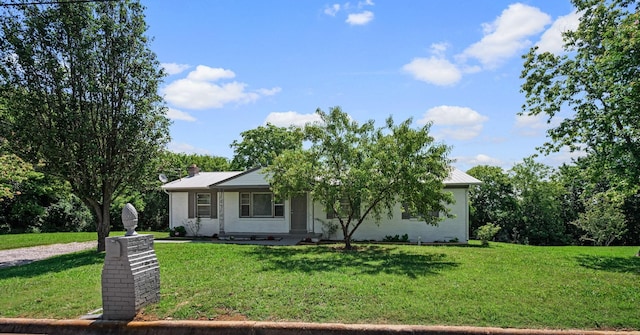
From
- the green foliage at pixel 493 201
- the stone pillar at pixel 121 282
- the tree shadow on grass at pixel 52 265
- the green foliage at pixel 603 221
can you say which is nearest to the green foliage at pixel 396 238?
the green foliage at pixel 493 201

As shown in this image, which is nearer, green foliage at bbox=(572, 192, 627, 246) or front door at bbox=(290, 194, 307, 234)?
front door at bbox=(290, 194, 307, 234)

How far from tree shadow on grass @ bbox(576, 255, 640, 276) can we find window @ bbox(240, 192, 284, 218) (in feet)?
38.5

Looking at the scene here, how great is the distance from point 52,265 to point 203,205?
863cm

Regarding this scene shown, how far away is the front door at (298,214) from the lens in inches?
710

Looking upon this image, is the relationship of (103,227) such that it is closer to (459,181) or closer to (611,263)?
(459,181)

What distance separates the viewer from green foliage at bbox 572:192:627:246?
19641 mm

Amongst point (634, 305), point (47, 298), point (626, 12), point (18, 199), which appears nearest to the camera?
point (634, 305)

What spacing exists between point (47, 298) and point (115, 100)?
7.10 m

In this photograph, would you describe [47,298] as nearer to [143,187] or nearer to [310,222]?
[143,187]

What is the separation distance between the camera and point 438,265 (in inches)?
393

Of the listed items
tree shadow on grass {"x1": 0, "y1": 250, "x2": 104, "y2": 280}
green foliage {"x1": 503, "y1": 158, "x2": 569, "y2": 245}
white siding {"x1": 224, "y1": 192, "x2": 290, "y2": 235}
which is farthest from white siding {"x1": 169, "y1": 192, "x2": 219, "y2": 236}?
green foliage {"x1": 503, "y1": 158, "x2": 569, "y2": 245}

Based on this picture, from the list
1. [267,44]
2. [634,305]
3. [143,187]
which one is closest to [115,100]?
[143,187]

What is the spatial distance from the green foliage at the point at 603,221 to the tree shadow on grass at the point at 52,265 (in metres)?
22.0

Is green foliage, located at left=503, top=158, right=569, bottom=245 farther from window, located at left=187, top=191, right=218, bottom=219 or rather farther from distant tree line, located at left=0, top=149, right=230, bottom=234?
distant tree line, located at left=0, top=149, right=230, bottom=234
